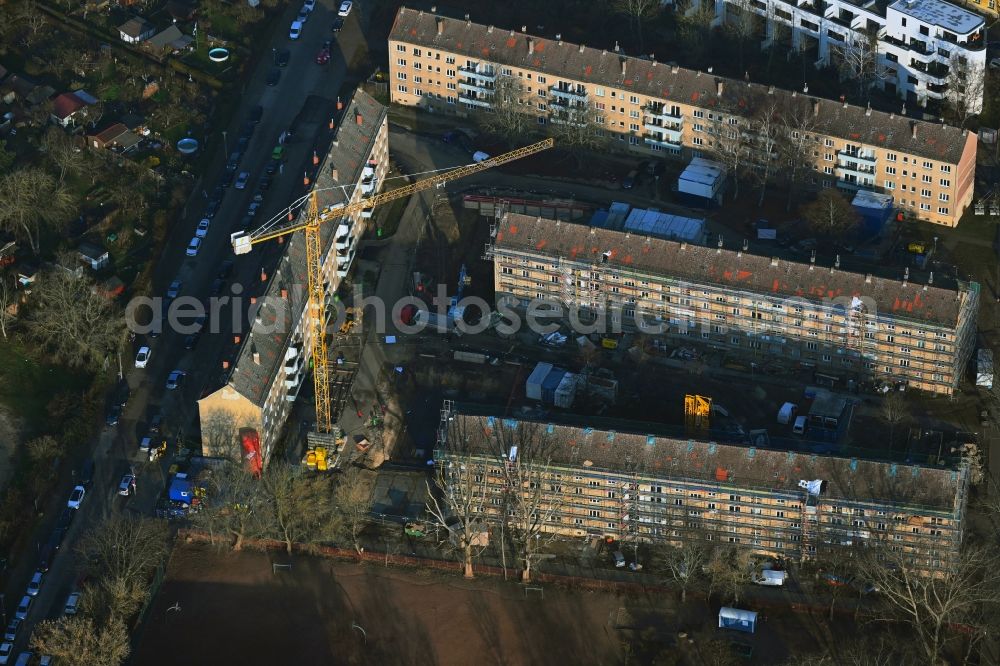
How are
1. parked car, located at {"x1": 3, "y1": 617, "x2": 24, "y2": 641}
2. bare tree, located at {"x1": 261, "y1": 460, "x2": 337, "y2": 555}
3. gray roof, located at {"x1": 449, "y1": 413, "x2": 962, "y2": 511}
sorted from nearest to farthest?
gray roof, located at {"x1": 449, "y1": 413, "x2": 962, "y2": 511}
parked car, located at {"x1": 3, "y1": 617, "x2": 24, "y2": 641}
bare tree, located at {"x1": 261, "y1": 460, "x2": 337, "y2": 555}

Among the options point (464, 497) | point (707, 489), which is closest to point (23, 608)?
point (464, 497)

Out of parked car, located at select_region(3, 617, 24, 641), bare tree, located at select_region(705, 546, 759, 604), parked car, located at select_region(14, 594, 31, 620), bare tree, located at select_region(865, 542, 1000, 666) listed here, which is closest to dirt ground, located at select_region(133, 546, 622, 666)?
bare tree, located at select_region(705, 546, 759, 604)

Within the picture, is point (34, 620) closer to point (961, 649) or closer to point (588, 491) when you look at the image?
point (588, 491)

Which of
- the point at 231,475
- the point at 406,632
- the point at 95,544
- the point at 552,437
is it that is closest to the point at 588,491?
the point at 552,437

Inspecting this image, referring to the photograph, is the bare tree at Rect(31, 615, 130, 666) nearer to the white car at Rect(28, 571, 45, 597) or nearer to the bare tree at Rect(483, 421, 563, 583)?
the white car at Rect(28, 571, 45, 597)

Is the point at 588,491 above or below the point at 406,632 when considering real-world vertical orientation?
above

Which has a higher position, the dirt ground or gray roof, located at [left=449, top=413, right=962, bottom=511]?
gray roof, located at [left=449, top=413, right=962, bottom=511]

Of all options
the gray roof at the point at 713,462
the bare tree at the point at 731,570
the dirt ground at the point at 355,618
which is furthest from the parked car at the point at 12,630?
the bare tree at the point at 731,570
